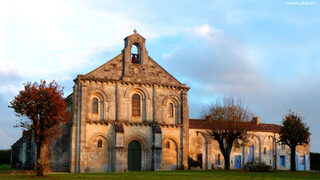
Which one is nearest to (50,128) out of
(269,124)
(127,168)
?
(127,168)

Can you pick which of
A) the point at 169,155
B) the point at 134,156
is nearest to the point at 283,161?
the point at 169,155

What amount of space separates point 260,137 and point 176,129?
1464cm

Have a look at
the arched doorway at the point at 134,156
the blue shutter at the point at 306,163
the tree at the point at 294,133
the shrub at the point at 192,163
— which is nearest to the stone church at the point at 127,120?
the arched doorway at the point at 134,156

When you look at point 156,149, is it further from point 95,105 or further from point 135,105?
point 95,105

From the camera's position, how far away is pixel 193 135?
140 feet

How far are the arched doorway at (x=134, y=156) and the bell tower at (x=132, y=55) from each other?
674 cm

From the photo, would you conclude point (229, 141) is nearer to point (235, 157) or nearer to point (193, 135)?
point (193, 135)

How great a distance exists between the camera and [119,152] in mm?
34438

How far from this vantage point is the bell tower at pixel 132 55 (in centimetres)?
3703

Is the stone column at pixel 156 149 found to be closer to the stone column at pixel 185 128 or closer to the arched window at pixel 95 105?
the stone column at pixel 185 128

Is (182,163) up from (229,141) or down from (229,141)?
down

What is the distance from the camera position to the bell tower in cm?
3703

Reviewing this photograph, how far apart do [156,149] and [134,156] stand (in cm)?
229

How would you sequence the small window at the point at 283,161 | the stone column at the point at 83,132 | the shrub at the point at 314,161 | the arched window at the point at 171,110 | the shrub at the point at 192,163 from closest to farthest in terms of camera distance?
the stone column at the point at 83,132, the arched window at the point at 171,110, the shrub at the point at 192,163, the small window at the point at 283,161, the shrub at the point at 314,161
